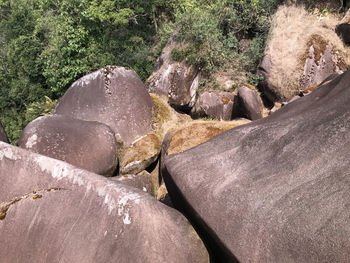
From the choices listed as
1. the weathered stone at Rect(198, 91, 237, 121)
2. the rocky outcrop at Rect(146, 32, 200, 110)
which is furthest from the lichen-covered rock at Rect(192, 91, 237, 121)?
the rocky outcrop at Rect(146, 32, 200, 110)

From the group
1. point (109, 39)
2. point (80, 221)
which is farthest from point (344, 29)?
point (109, 39)

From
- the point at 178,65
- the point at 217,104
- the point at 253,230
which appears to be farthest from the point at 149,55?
the point at 253,230

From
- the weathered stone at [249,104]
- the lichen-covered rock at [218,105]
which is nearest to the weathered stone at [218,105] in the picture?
the lichen-covered rock at [218,105]

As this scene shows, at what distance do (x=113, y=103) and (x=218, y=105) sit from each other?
3.83 metres

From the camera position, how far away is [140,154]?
7543mm

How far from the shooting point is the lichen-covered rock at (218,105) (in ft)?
33.0

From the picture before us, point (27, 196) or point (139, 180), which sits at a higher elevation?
point (27, 196)

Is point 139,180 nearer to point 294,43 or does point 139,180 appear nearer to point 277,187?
point 277,187

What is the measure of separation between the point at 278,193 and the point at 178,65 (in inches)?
409

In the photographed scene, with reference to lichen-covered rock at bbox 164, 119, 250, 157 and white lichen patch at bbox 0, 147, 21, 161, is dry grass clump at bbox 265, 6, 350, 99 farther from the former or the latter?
white lichen patch at bbox 0, 147, 21, 161

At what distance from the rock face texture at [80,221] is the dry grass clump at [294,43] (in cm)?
900

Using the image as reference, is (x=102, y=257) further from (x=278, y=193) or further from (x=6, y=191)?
(x=278, y=193)

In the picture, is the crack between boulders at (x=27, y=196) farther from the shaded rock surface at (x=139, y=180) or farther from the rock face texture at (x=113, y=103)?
the rock face texture at (x=113, y=103)

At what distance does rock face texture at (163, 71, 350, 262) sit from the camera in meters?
2.03
